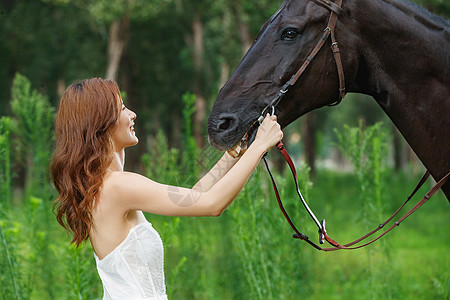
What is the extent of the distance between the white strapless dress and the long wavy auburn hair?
171 millimetres

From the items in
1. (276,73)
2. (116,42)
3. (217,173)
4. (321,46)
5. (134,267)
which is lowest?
(134,267)

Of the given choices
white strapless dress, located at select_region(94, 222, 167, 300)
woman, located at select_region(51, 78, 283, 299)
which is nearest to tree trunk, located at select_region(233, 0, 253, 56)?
woman, located at select_region(51, 78, 283, 299)

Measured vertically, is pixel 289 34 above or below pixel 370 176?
above

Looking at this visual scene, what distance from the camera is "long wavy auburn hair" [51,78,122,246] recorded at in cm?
219

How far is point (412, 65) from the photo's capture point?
2.34 metres

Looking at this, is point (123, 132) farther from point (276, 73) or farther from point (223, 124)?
point (276, 73)

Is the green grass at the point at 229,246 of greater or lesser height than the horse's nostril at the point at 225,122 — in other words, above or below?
below

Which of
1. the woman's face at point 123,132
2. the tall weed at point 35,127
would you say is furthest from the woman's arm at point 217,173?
the tall weed at point 35,127

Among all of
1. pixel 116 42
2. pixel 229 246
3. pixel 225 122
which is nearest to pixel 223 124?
pixel 225 122

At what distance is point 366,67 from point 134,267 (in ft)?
4.42

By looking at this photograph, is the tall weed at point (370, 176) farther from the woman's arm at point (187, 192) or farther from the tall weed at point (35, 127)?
the tall weed at point (35, 127)

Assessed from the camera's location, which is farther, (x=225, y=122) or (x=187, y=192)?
(x=225, y=122)

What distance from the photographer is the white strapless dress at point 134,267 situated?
218 centimetres

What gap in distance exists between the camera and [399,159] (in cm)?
2295
